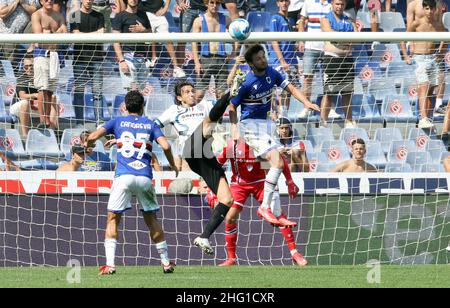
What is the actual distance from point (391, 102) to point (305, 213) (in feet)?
9.85

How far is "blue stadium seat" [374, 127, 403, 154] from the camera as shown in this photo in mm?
14766

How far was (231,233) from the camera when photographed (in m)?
12.4

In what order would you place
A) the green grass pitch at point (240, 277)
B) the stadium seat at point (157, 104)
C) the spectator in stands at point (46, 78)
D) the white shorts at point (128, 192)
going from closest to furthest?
1. the green grass pitch at point (240, 277)
2. the white shorts at point (128, 192)
3. the spectator in stands at point (46, 78)
4. the stadium seat at point (157, 104)

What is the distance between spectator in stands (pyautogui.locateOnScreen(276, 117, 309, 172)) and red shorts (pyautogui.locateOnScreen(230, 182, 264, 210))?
4.14 feet

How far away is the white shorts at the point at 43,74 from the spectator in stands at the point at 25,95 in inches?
3.0

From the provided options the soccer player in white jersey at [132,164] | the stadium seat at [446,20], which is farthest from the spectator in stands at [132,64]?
the stadium seat at [446,20]

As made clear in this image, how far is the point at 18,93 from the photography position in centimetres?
1397

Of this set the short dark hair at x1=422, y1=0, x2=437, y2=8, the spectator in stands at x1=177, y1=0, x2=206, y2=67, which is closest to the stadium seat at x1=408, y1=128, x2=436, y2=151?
the short dark hair at x1=422, y1=0, x2=437, y2=8

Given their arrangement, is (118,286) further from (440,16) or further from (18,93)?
(440,16)

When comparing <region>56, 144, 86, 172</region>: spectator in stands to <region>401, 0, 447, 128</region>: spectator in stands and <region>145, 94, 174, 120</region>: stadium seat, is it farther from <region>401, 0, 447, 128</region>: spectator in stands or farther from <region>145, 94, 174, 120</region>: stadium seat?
<region>401, 0, 447, 128</region>: spectator in stands

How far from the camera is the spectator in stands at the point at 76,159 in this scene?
13773 millimetres

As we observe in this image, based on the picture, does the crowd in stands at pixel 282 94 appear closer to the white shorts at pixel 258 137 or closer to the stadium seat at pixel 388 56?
the stadium seat at pixel 388 56

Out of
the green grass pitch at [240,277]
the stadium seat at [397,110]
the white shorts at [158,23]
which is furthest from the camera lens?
the white shorts at [158,23]

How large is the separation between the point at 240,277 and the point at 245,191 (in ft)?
8.39
